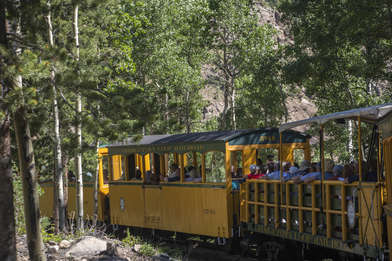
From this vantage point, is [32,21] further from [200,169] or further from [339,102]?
[339,102]

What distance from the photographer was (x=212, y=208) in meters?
13.4

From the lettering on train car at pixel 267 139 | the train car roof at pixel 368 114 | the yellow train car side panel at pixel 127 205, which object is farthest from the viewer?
the yellow train car side panel at pixel 127 205

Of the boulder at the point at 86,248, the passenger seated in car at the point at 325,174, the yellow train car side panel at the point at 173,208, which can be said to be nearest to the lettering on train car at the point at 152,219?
the yellow train car side panel at the point at 173,208

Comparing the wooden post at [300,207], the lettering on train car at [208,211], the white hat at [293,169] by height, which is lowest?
the lettering on train car at [208,211]

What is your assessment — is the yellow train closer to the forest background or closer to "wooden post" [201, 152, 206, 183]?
"wooden post" [201, 152, 206, 183]

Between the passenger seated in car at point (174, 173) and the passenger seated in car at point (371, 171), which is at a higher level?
the passenger seated in car at point (371, 171)

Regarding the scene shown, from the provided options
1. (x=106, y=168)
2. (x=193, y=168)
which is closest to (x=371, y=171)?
(x=193, y=168)

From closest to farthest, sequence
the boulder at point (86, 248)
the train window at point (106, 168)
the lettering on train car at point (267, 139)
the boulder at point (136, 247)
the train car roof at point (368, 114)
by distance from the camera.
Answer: the train car roof at point (368, 114)
the boulder at point (86, 248)
the boulder at point (136, 247)
the lettering on train car at point (267, 139)
the train window at point (106, 168)

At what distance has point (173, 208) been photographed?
49.1ft

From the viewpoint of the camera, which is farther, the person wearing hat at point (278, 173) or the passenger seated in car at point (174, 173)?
the passenger seated in car at point (174, 173)

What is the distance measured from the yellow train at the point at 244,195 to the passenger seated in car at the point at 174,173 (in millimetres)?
31

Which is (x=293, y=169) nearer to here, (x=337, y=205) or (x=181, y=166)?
(x=337, y=205)

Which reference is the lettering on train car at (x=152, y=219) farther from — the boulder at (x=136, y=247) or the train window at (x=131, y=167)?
the boulder at (x=136, y=247)

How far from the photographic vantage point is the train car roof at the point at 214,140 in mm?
A: 13195
